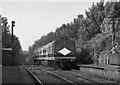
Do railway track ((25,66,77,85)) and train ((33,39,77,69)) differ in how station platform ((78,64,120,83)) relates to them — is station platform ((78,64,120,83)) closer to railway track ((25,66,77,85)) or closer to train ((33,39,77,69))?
train ((33,39,77,69))

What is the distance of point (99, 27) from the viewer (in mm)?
67750

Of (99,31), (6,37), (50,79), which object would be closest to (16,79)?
(50,79)

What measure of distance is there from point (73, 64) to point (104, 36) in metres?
24.7

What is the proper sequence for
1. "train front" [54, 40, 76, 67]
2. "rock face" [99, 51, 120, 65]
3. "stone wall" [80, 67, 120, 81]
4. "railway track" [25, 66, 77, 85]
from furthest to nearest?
"rock face" [99, 51, 120, 65]
"train front" [54, 40, 76, 67]
"stone wall" [80, 67, 120, 81]
"railway track" [25, 66, 77, 85]

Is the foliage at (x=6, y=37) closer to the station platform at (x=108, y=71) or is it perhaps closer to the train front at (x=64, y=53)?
the train front at (x=64, y=53)

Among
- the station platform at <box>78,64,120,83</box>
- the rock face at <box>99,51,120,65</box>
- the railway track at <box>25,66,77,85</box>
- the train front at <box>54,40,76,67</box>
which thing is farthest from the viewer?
the rock face at <box>99,51,120,65</box>

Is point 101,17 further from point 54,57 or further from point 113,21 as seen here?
point 54,57

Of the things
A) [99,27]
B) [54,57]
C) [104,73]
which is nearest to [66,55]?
[54,57]

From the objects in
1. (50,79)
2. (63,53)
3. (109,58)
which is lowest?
(50,79)

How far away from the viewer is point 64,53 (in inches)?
1312

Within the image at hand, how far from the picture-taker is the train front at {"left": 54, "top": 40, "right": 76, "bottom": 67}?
3222 centimetres

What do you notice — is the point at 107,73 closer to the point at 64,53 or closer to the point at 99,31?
the point at 64,53

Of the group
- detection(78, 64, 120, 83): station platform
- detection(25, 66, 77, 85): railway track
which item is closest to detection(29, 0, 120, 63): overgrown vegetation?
detection(78, 64, 120, 83): station platform

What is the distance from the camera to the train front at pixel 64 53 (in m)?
32.2
